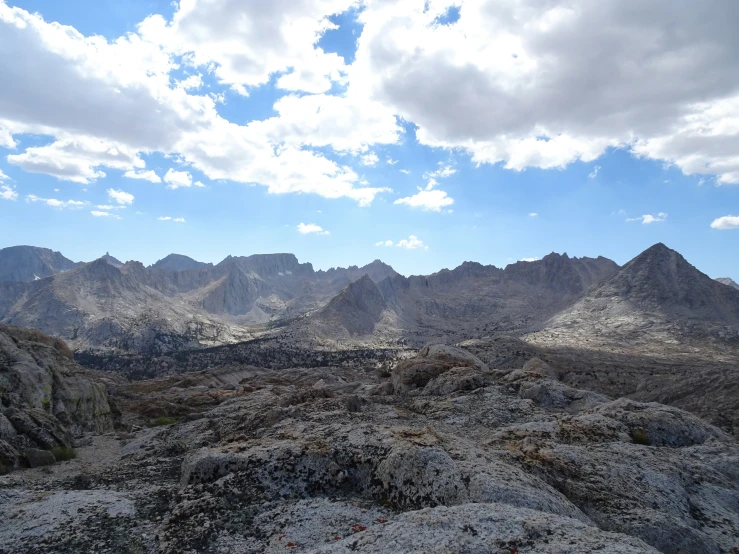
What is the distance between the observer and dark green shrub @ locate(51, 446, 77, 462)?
2278 cm

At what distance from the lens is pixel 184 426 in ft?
94.8

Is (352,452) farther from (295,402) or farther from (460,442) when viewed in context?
(295,402)

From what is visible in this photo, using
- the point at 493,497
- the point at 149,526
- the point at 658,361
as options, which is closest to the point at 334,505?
the point at 493,497

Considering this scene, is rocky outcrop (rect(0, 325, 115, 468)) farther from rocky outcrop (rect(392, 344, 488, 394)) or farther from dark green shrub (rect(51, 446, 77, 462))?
rocky outcrop (rect(392, 344, 488, 394))

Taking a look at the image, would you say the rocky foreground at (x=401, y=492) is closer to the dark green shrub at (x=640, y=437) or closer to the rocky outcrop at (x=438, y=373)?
the dark green shrub at (x=640, y=437)

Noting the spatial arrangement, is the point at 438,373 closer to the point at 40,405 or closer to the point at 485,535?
the point at 485,535

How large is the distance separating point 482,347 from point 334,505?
144m

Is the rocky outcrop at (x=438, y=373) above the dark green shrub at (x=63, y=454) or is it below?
above

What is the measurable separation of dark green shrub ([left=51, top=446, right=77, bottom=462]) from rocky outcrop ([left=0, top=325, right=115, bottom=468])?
2.95 ft

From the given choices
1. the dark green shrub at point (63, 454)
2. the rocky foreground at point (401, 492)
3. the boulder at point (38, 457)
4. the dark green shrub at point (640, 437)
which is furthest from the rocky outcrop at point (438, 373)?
the boulder at point (38, 457)

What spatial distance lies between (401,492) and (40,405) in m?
34.7

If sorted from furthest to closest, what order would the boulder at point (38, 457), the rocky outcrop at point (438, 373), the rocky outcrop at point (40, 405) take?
1. the rocky outcrop at point (438, 373)
2. the rocky outcrop at point (40, 405)
3. the boulder at point (38, 457)

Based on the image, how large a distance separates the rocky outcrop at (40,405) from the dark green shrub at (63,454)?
898mm

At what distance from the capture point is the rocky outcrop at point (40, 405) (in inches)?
901
